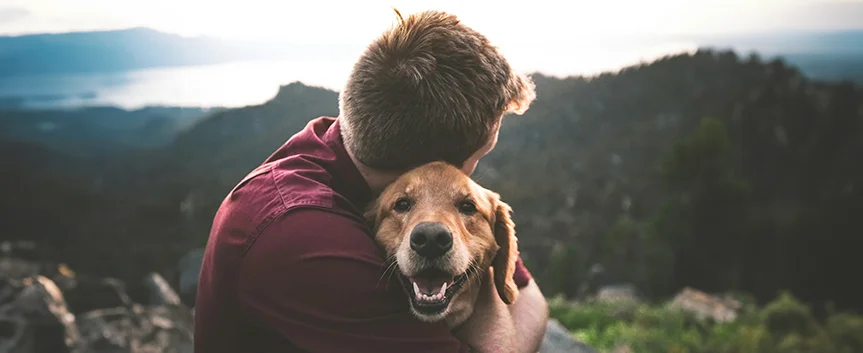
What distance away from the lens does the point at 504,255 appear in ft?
11.8

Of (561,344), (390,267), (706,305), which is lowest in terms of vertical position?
(706,305)

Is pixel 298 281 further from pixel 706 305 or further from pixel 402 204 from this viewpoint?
pixel 706 305

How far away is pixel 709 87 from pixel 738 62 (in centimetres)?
619

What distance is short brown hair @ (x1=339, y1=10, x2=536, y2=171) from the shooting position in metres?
2.99

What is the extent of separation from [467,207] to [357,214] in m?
0.58

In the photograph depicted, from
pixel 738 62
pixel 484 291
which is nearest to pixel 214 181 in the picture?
pixel 484 291

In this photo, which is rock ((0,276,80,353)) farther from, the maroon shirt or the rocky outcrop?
the maroon shirt

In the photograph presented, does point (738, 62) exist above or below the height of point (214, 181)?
above

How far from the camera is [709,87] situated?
7969 centimetres

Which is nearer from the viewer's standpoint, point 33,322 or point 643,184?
point 33,322

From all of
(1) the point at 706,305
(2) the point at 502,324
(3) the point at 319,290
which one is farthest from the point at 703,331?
(3) the point at 319,290

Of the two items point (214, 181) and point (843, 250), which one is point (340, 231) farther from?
point (843, 250)

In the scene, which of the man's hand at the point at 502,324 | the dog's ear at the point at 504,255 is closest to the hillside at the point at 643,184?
the dog's ear at the point at 504,255

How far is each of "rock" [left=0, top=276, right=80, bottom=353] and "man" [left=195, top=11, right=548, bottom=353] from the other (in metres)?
5.10
